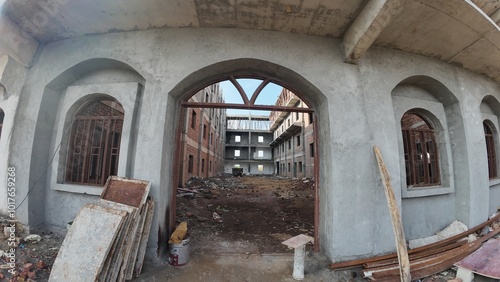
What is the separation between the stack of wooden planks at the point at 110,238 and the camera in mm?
2574

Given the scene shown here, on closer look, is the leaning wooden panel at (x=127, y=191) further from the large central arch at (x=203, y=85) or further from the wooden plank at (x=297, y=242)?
the wooden plank at (x=297, y=242)

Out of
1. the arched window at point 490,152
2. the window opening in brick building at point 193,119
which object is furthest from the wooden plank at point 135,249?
the window opening in brick building at point 193,119

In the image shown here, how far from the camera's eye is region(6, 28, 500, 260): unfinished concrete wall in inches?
146

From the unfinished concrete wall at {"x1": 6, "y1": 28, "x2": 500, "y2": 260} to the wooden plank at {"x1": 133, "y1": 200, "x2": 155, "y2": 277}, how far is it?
189 millimetres

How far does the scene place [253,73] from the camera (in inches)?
175

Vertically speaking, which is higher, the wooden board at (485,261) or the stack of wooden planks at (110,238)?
the stack of wooden planks at (110,238)

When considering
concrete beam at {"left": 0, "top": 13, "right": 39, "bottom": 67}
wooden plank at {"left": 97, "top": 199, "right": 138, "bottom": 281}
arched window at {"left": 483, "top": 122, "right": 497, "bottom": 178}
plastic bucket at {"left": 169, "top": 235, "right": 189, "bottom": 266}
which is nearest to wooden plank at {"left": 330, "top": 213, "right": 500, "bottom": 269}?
plastic bucket at {"left": 169, "top": 235, "right": 189, "bottom": 266}

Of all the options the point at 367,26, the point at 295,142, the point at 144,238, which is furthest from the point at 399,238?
the point at 295,142

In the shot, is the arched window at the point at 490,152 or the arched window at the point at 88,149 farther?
the arched window at the point at 490,152

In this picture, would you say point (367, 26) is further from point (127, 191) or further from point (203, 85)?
point (127, 191)

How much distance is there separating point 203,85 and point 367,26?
307 centimetres

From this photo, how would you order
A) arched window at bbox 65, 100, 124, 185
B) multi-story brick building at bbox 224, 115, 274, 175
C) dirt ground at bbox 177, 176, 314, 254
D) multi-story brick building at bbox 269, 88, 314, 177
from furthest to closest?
1. multi-story brick building at bbox 224, 115, 274, 175
2. multi-story brick building at bbox 269, 88, 314, 177
3. dirt ground at bbox 177, 176, 314, 254
4. arched window at bbox 65, 100, 124, 185

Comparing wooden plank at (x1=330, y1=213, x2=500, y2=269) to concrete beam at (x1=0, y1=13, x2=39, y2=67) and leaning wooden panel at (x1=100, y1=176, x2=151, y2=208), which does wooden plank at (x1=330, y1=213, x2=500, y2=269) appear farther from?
concrete beam at (x1=0, y1=13, x2=39, y2=67)

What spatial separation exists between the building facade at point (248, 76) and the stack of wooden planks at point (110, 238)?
0.98ft
